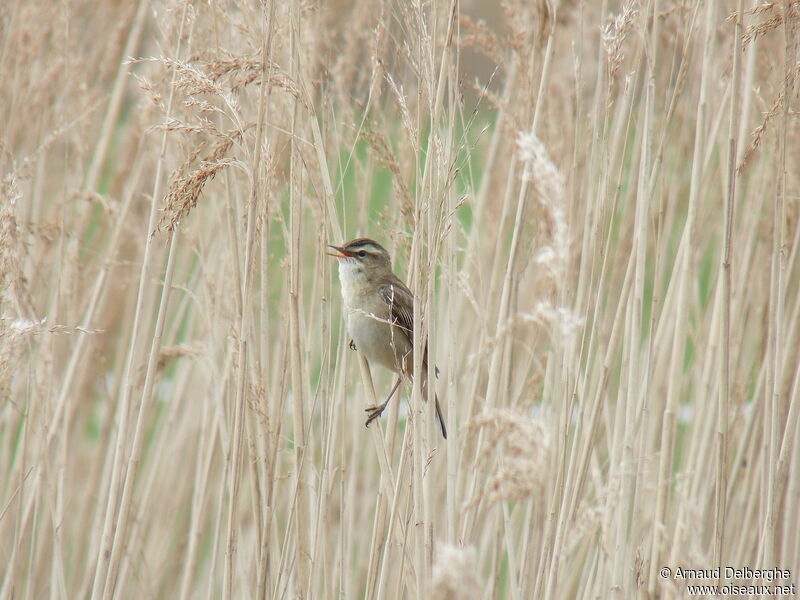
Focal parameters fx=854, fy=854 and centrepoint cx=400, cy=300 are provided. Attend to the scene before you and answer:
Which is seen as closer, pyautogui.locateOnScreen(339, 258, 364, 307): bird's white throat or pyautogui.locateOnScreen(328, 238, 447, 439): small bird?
pyautogui.locateOnScreen(328, 238, 447, 439): small bird

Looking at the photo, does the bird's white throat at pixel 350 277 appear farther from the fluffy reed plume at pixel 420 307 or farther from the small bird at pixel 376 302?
the fluffy reed plume at pixel 420 307

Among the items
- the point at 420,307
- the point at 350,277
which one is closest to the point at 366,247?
the point at 350,277

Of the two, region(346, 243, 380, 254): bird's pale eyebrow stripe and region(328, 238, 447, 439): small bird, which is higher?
region(346, 243, 380, 254): bird's pale eyebrow stripe

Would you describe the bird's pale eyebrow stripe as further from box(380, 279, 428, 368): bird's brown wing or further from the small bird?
box(380, 279, 428, 368): bird's brown wing

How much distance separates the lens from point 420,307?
1795mm

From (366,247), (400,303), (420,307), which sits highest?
(366,247)

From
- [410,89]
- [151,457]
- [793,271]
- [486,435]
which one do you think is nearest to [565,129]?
[410,89]

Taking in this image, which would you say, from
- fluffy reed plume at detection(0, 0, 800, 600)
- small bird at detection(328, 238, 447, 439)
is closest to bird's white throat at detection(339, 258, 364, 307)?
small bird at detection(328, 238, 447, 439)

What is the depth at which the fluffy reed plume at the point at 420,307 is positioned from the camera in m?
1.73

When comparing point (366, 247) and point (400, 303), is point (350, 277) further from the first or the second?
point (366, 247)

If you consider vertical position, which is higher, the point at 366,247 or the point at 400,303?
the point at 366,247

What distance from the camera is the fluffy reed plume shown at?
1.73 metres

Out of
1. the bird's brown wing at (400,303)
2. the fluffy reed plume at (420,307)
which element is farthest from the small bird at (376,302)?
the fluffy reed plume at (420,307)

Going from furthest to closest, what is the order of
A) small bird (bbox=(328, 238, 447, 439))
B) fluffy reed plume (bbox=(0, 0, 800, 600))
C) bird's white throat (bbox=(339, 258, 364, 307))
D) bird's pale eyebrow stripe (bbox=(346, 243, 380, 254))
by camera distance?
1. bird's white throat (bbox=(339, 258, 364, 307))
2. small bird (bbox=(328, 238, 447, 439))
3. bird's pale eyebrow stripe (bbox=(346, 243, 380, 254))
4. fluffy reed plume (bbox=(0, 0, 800, 600))
